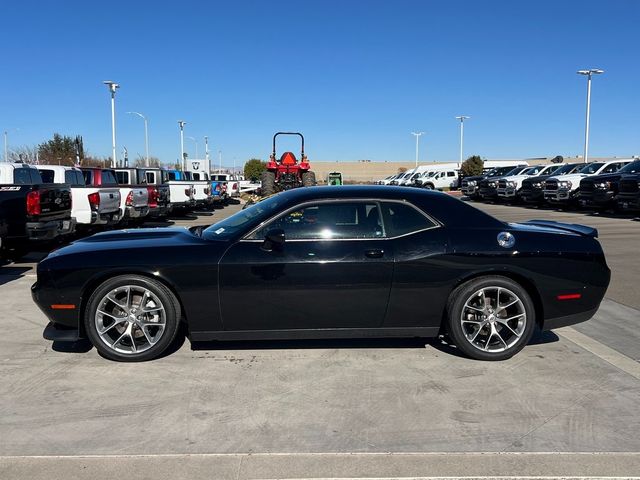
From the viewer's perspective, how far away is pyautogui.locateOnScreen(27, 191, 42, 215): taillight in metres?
9.12

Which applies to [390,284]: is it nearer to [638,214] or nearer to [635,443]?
[635,443]

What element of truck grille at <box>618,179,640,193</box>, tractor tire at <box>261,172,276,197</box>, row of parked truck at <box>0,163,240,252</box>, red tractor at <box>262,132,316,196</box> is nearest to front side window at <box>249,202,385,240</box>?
row of parked truck at <box>0,163,240,252</box>

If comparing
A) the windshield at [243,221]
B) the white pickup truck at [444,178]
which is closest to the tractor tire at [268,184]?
the windshield at [243,221]

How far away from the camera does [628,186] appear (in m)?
18.2

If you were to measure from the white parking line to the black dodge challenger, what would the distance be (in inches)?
15.5

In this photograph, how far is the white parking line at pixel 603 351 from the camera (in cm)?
452

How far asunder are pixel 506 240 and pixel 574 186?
2068 centimetres

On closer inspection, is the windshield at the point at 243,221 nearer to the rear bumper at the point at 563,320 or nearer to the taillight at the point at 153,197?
the rear bumper at the point at 563,320

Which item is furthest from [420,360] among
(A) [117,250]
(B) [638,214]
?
(B) [638,214]

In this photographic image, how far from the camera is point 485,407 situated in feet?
12.5

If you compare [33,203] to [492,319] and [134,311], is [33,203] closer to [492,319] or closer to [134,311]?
[134,311]

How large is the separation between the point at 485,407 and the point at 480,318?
1.04 m

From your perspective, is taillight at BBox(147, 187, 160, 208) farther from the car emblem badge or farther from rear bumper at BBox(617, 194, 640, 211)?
rear bumper at BBox(617, 194, 640, 211)

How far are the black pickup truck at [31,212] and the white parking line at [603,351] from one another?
26.9ft
